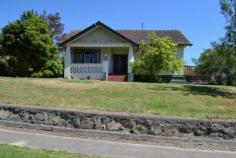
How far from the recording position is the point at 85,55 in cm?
3638

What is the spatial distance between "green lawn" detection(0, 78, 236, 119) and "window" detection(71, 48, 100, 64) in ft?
55.5

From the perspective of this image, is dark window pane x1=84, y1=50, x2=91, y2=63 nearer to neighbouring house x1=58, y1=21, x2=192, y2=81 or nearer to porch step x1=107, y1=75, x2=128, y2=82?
neighbouring house x1=58, y1=21, x2=192, y2=81

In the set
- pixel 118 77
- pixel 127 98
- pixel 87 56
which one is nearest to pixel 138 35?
pixel 87 56

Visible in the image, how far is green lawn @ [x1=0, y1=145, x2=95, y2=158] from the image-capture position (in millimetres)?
8430

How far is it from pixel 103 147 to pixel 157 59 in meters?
21.0

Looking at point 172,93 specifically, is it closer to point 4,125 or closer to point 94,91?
point 94,91

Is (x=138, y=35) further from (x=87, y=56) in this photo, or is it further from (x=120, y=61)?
(x=87, y=56)

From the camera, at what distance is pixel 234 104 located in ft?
49.4

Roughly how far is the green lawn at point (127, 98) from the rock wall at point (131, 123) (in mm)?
1250

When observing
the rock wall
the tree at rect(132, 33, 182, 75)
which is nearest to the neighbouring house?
the tree at rect(132, 33, 182, 75)

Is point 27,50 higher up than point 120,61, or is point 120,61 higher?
point 27,50

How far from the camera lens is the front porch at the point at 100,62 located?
33812mm

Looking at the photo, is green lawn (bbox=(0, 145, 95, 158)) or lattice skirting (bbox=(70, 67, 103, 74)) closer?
green lawn (bbox=(0, 145, 95, 158))

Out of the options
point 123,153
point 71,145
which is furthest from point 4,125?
point 123,153
